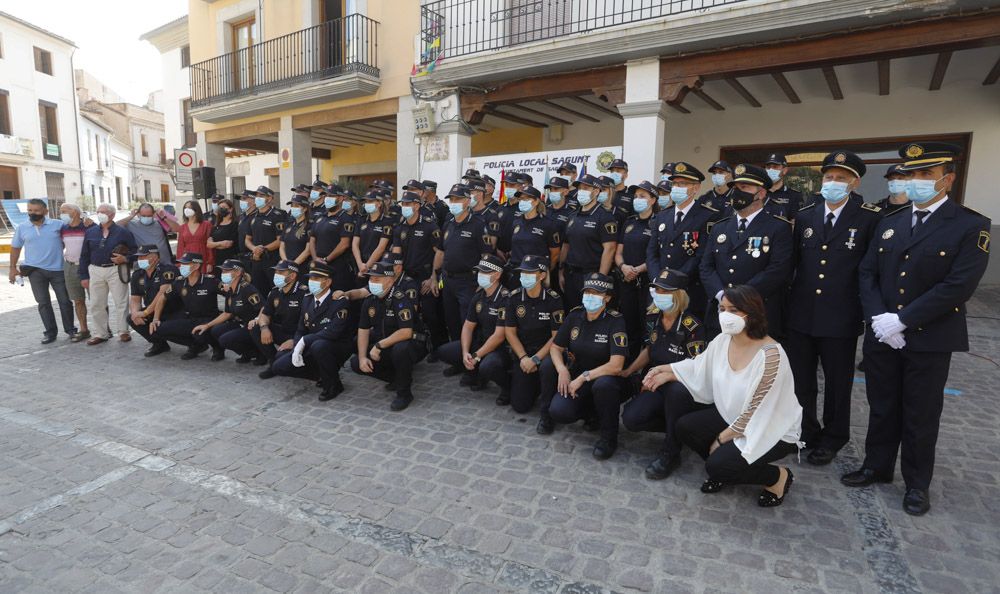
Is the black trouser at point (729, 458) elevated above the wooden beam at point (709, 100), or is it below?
below

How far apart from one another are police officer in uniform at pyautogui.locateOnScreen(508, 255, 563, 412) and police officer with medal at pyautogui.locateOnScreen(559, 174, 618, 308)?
812mm

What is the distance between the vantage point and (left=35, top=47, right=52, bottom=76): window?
30.8 metres

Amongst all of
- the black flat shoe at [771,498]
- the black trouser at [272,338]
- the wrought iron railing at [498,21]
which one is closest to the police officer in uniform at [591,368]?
the black flat shoe at [771,498]

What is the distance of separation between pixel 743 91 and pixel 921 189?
24.8 ft

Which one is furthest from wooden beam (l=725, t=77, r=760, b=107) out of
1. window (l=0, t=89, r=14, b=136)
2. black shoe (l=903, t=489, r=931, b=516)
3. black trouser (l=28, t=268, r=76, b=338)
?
window (l=0, t=89, r=14, b=136)

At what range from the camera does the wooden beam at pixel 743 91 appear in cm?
927

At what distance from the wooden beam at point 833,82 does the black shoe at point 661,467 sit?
22.9ft

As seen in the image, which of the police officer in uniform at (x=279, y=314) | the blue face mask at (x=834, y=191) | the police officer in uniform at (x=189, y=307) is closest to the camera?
the blue face mask at (x=834, y=191)

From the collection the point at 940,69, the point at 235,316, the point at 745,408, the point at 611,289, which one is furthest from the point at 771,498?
the point at 940,69

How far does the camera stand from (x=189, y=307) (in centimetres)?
711

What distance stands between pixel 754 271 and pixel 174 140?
23107mm

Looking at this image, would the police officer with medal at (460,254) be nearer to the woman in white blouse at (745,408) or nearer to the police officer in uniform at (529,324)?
the police officer in uniform at (529,324)

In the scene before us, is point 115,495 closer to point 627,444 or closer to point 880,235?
point 627,444

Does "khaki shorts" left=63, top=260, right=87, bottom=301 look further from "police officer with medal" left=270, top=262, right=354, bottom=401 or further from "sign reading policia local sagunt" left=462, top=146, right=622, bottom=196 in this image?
"sign reading policia local sagunt" left=462, top=146, right=622, bottom=196
